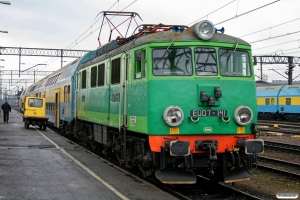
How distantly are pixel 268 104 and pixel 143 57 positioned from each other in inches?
1501

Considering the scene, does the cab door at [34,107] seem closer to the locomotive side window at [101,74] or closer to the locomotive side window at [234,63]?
the locomotive side window at [101,74]

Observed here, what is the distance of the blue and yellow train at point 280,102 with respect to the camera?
4041 centimetres

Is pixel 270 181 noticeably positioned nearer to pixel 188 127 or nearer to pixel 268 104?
pixel 188 127

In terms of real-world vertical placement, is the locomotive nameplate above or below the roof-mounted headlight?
below

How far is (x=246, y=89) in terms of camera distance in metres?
9.36

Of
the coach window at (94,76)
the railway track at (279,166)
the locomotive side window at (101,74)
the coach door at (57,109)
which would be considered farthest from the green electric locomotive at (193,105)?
the coach door at (57,109)

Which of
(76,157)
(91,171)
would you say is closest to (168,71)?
(91,171)

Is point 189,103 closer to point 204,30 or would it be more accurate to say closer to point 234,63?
point 234,63

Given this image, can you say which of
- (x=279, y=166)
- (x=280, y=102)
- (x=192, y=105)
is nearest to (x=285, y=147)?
(x=279, y=166)

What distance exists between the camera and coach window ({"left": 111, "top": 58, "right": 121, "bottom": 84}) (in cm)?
1114

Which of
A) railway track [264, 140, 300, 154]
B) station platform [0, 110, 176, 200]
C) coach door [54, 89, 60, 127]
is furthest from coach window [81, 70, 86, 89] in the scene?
railway track [264, 140, 300, 154]

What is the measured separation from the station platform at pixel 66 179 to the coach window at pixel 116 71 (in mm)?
2428

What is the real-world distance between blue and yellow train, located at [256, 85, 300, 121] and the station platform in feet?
98.0

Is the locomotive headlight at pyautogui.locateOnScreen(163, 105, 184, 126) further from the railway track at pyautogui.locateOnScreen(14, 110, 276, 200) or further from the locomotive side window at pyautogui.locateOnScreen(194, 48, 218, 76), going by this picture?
the railway track at pyautogui.locateOnScreen(14, 110, 276, 200)
